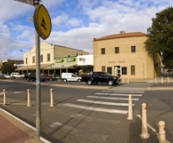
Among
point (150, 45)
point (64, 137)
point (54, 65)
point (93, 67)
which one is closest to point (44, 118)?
point (64, 137)

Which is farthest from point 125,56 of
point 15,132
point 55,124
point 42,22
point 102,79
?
point 42,22

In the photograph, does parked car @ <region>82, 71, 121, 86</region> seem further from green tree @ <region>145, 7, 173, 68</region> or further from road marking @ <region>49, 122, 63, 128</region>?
road marking @ <region>49, 122, 63, 128</region>

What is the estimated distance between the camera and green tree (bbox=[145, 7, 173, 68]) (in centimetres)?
3603

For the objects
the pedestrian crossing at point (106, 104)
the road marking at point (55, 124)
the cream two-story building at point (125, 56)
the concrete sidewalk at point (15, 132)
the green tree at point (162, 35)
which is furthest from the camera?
the cream two-story building at point (125, 56)

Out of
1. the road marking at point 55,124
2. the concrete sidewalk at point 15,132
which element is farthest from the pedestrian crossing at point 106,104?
the concrete sidewalk at point 15,132

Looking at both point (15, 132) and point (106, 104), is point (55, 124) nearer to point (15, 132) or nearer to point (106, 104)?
point (15, 132)

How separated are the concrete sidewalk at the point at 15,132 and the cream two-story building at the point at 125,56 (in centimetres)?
3323

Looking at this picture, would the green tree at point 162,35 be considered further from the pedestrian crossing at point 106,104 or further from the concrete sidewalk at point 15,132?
the concrete sidewalk at point 15,132

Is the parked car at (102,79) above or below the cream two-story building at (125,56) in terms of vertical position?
below

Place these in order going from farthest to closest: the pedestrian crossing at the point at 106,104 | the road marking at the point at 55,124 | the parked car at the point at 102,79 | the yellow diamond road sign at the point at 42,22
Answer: the parked car at the point at 102,79 → the pedestrian crossing at the point at 106,104 → the road marking at the point at 55,124 → the yellow diamond road sign at the point at 42,22

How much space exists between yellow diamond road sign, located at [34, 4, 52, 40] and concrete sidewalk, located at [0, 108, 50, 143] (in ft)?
8.55

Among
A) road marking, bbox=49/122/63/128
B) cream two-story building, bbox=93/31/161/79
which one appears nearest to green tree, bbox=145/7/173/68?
cream two-story building, bbox=93/31/161/79

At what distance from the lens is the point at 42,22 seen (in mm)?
4523

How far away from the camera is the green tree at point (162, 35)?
36.0 meters
